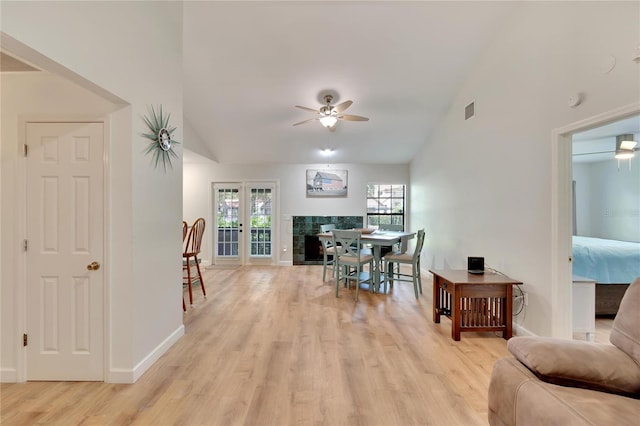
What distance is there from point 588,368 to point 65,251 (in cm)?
321

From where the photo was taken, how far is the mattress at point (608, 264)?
10.1 ft

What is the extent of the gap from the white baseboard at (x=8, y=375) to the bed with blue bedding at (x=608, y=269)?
525cm

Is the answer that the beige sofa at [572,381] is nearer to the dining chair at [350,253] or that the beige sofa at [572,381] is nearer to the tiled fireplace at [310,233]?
the dining chair at [350,253]

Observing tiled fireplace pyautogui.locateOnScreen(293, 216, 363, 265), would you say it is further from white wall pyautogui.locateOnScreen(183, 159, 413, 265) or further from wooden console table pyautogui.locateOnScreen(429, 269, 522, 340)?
wooden console table pyautogui.locateOnScreen(429, 269, 522, 340)

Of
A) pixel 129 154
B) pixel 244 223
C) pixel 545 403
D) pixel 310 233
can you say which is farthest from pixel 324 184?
pixel 545 403

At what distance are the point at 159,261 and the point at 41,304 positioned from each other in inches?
31.4

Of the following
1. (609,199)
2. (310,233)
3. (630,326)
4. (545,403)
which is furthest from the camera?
(310,233)

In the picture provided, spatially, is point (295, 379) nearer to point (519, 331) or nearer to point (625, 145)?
point (519, 331)

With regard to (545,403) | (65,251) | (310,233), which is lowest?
(545,403)

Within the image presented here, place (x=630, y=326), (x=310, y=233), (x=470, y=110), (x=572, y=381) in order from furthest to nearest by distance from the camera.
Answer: (x=310, y=233) → (x=470, y=110) → (x=630, y=326) → (x=572, y=381)

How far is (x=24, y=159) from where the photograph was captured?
6.72 ft

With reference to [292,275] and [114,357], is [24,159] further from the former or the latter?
[292,275]

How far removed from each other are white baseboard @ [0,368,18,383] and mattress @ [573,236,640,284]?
5284 millimetres

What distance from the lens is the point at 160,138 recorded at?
7.97ft
